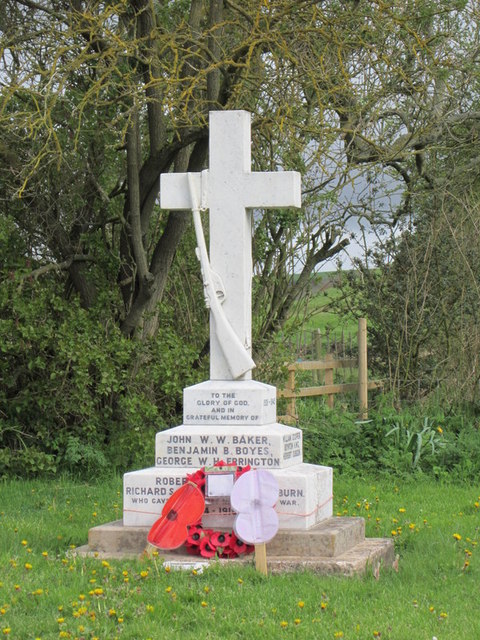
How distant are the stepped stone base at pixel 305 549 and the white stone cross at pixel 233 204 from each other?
134 cm

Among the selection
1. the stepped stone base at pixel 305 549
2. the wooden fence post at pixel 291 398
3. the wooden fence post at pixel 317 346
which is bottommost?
the stepped stone base at pixel 305 549

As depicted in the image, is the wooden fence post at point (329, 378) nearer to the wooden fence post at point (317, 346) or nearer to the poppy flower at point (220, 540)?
the wooden fence post at point (317, 346)

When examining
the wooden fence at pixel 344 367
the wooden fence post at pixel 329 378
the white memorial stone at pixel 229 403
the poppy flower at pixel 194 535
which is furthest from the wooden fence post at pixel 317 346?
the poppy flower at pixel 194 535

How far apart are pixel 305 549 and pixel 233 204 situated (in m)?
2.55

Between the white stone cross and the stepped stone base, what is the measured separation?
52.7 inches

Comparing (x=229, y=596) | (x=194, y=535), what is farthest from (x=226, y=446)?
(x=229, y=596)

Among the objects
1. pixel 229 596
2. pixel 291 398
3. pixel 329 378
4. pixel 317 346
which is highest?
pixel 317 346

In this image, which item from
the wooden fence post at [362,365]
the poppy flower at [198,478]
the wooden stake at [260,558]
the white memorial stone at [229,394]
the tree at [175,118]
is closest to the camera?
the wooden stake at [260,558]

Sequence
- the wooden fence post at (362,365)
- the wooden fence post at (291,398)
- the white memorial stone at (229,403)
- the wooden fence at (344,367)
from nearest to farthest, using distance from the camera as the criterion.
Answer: the white memorial stone at (229,403)
the wooden fence post at (291,398)
the wooden fence at (344,367)
the wooden fence post at (362,365)

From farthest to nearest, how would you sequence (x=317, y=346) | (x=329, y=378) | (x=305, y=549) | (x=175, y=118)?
(x=317, y=346) < (x=329, y=378) < (x=175, y=118) < (x=305, y=549)

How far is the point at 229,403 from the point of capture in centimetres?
760

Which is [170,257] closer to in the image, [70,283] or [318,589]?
[70,283]

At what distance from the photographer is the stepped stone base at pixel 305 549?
21.7 ft

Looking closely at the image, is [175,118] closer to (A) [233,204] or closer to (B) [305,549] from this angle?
(A) [233,204]
